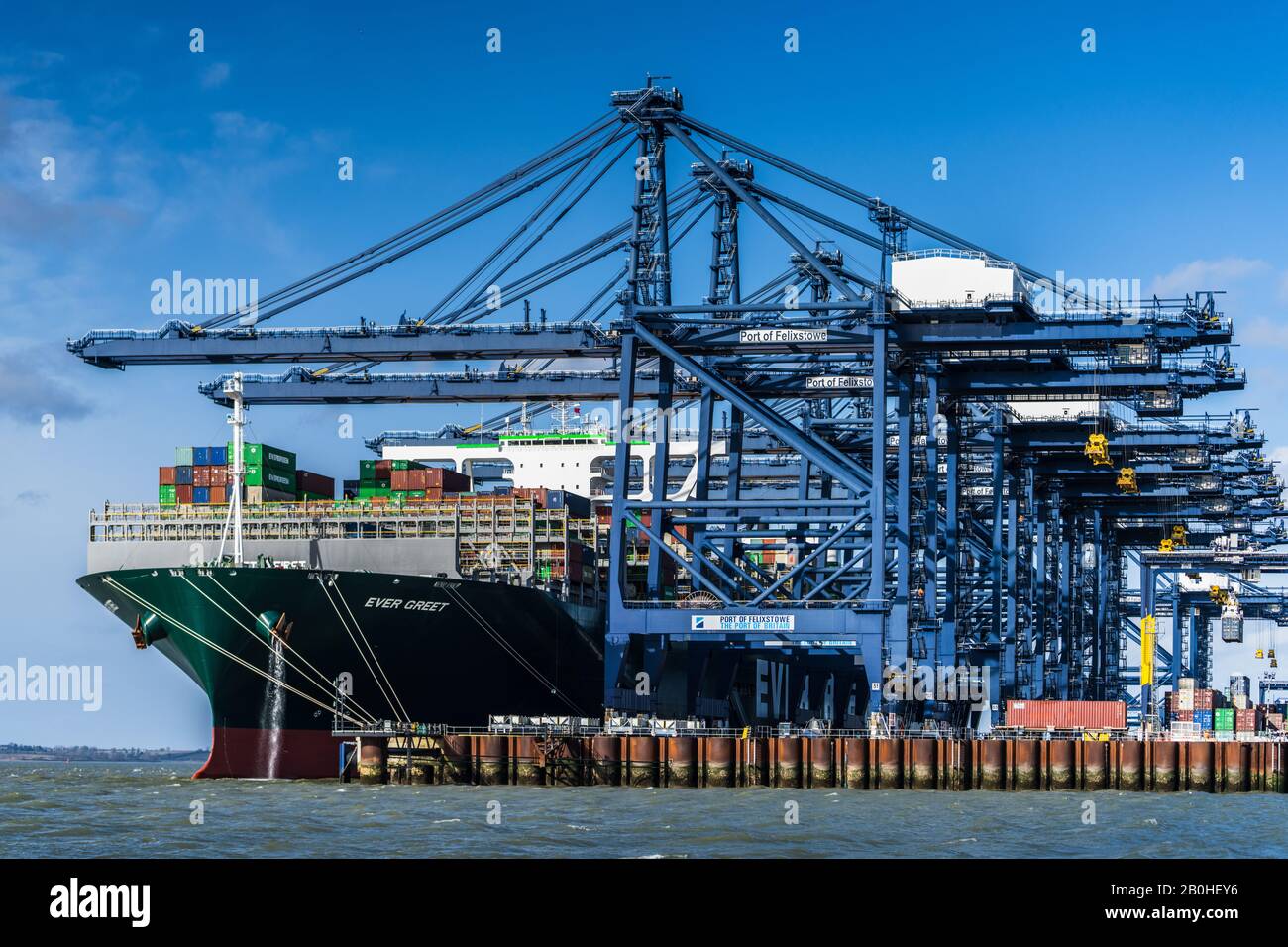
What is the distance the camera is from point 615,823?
32.1 m

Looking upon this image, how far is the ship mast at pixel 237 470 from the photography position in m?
46.1

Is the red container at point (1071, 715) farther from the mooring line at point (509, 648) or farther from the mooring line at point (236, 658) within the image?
the mooring line at point (236, 658)

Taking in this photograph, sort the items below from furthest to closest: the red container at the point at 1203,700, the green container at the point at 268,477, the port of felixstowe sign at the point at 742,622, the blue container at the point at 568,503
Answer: the red container at the point at 1203,700, the blue container at the point at 568,503, the green container at the point at 268,477, the port of felixstowe sign at the point at 742,622

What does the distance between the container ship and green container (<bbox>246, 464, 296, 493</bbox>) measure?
58 mm

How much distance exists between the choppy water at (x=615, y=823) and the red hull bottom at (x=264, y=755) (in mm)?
1591

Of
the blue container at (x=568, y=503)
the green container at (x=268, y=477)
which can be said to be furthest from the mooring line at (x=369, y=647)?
the blue container at (x=568, y=503)

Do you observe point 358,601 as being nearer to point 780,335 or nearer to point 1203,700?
point 780,335

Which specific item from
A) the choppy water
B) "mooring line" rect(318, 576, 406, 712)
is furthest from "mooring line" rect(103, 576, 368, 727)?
the choppy water

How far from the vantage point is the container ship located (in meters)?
45.7

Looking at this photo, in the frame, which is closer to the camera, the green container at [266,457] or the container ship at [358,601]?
the container ship at [358,601]

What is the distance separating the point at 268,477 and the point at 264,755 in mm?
9324

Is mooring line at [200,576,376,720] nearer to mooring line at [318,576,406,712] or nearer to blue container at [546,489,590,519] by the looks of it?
mooring line at [318,576,406,712]

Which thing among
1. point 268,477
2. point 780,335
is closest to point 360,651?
point 268,477
